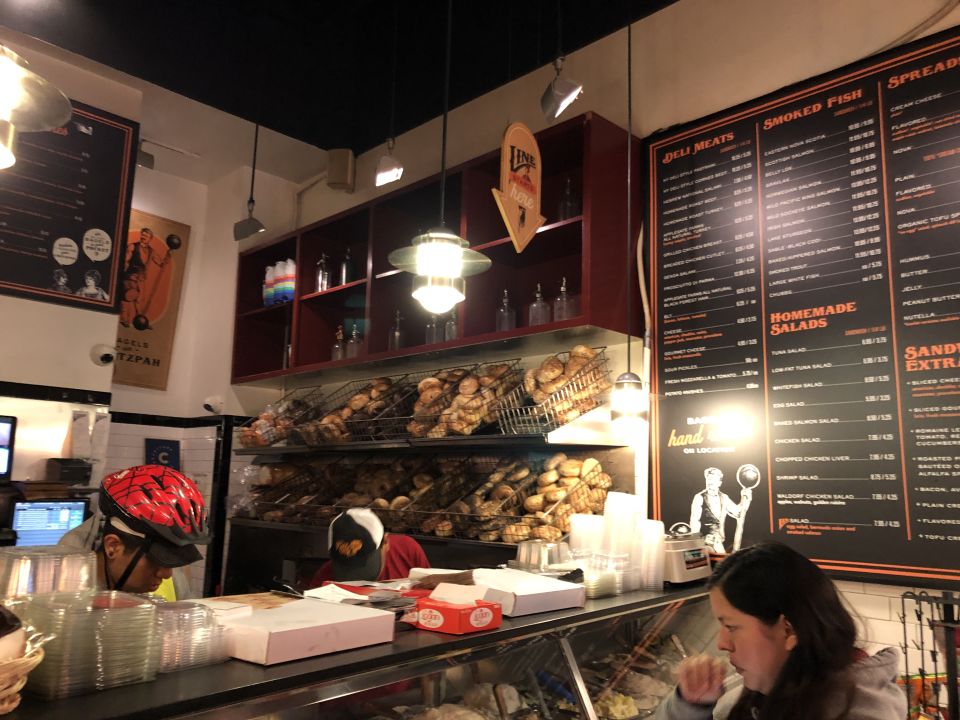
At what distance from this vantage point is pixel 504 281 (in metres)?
4.01

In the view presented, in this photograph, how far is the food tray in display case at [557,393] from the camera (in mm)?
3268

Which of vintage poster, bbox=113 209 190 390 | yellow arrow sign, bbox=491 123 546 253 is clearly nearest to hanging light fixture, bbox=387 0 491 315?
yellow arrow sign, bbox=491 123 546 253

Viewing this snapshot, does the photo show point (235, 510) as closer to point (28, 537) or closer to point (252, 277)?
point (28, 537)

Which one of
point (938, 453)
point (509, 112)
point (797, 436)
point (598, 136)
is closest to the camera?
point (938, 453)

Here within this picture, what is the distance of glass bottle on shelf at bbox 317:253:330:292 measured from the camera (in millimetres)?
5051

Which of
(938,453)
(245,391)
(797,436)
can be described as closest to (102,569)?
(797,436)

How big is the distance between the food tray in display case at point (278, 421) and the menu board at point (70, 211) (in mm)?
1169

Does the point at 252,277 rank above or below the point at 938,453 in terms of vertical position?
above

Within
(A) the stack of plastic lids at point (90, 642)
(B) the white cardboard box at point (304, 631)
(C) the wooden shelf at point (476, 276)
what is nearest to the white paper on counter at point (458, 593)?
(B) the white cardboard box at point (304, 631)

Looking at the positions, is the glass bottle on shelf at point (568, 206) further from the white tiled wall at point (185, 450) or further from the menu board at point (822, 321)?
the white tiled wall at point (185, 450)

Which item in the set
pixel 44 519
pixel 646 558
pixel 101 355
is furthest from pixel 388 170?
pixel 44 519

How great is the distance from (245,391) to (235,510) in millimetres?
1068

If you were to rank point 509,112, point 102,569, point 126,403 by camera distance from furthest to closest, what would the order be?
point 126,403
point 509,112
point 102,569

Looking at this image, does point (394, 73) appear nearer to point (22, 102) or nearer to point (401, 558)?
point (22, 102)
